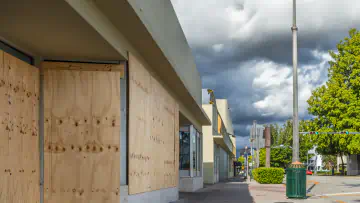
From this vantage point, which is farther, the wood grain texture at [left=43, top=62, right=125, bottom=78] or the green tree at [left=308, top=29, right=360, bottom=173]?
the green tree at [left=308, top=29, right=360, bottom=173]

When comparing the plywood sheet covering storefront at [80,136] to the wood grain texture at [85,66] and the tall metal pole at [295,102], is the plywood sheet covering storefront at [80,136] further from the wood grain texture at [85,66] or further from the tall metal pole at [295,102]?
the tall metal pole at [295,102]

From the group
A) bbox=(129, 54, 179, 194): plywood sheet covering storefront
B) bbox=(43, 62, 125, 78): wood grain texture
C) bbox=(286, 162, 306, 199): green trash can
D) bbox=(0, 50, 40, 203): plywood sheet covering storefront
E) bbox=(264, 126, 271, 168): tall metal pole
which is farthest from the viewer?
bbox=(264, 126, 271, 168): tall metal pole

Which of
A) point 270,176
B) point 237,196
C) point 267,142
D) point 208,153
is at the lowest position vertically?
point 270,176

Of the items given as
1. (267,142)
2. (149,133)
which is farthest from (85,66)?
(267,142)

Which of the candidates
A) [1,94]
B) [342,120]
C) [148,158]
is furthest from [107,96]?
[342,120]

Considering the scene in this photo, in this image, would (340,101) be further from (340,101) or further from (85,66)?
(85,66)

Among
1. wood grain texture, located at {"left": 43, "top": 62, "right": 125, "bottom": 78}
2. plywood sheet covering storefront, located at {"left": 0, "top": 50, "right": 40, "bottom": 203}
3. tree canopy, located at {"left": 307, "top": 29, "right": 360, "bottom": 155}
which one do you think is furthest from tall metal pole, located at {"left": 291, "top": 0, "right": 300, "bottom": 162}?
tree canopy, located at {"left": 307, "top": 29, "right": 360, "bottom": 155}

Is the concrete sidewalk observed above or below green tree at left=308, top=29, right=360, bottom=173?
below

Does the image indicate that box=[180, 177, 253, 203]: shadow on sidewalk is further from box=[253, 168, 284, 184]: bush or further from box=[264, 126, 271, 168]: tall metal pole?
box=[264, 126, 271, 168]: tall metal pole

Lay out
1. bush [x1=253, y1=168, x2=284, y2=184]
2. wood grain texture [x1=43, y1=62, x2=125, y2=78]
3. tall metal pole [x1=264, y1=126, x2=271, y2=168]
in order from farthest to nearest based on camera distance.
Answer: tall metal pole [x1=264, y1=126, x2=271, y2=168], bush [x1=253, y1=168, x2=284, y2=184], wood grain texture [x1=43, y1=62, x2=125, y2=78]

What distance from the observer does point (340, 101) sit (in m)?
51.8

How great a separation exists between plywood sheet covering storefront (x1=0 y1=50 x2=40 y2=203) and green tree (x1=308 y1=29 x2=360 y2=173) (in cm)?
4479

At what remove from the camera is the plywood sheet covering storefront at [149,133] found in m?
9.49

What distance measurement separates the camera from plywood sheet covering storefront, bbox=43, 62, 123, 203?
8.03 meters
